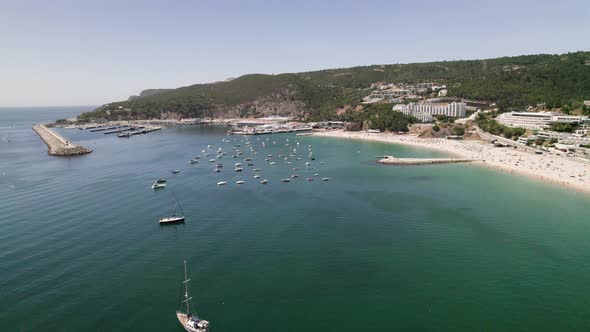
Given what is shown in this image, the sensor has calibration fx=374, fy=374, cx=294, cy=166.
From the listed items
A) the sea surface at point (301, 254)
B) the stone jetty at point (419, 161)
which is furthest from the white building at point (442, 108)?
the sea surface at point (301, 254)

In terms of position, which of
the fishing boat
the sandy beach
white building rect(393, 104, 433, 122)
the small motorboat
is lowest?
the sandy beach

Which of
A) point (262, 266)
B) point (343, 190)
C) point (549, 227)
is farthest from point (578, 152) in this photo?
point (262, 266)

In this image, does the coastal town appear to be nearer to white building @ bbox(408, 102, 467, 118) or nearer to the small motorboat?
white building @ bbox(408, 102, 467, 118)

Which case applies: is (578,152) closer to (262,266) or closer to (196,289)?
(262,266)

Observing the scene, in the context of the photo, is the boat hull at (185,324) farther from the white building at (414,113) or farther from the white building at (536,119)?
the white building at (414,113)

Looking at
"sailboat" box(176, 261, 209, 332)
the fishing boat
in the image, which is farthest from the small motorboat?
"sailboat" box(176, 261, 209, 332)

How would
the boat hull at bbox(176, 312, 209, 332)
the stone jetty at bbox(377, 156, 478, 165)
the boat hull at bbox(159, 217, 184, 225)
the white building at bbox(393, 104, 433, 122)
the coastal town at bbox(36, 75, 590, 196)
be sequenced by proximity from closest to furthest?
the boat hull at bbox(176, 312, 209, 332) → the boat hull at bbox(159, 217, 184, 225) → the coastal town at bbox(36, 75, 590, 196) → the stone jetty at bbox(377, 156, 478, 165) → the white building at bbox(393, 104, 433, 122)
